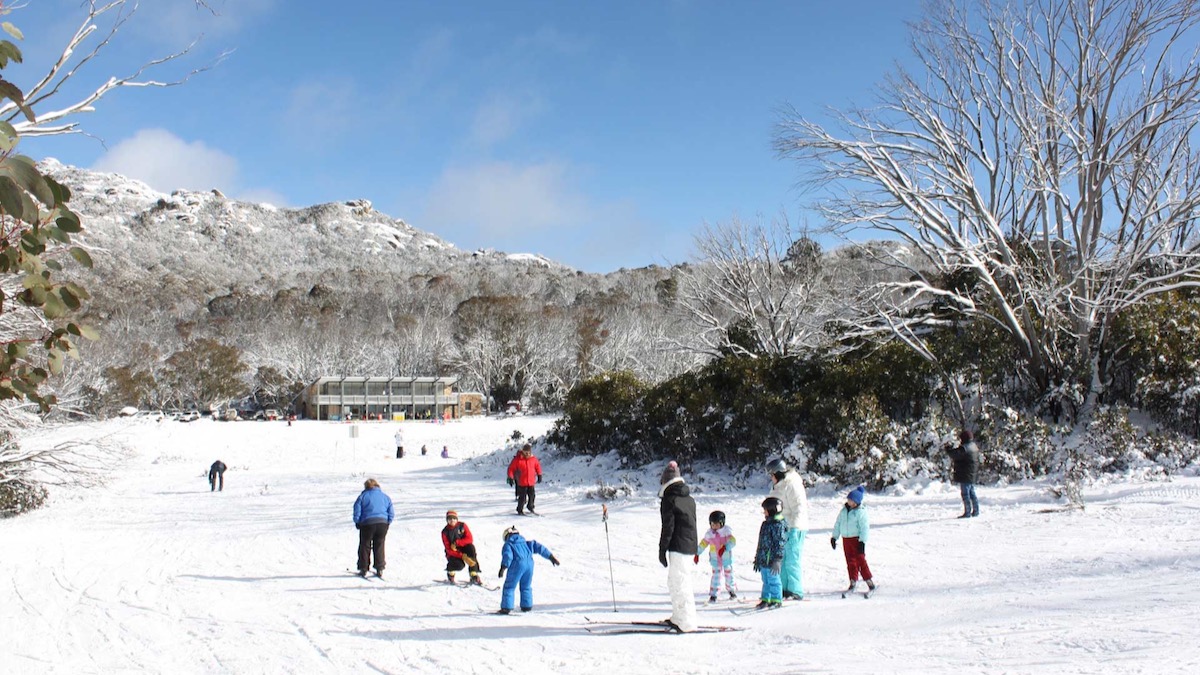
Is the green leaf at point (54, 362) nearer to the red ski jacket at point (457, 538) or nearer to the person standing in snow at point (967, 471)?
the red ski jacket at point (457, 538)

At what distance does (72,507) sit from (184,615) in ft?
51.8

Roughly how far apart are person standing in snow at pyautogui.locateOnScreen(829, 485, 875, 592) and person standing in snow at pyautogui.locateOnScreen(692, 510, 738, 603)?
42.3 inches

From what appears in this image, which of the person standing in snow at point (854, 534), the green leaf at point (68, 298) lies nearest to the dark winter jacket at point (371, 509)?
the person standing in snow at point (854, 534)

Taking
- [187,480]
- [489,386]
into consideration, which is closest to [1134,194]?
[187,480]

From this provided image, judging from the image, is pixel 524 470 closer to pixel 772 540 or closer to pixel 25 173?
pixel 772 540

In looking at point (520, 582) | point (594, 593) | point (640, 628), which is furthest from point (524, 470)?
point (640, 628)

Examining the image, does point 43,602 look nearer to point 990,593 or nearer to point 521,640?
point 521,640

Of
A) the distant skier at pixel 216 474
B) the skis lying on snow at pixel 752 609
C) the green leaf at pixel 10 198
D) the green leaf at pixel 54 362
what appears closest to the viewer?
the green leaf at pixel 10 198

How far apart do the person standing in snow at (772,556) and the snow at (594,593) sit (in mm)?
315

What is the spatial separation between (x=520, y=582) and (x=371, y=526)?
10.3ft

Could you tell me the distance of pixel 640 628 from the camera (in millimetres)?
7816

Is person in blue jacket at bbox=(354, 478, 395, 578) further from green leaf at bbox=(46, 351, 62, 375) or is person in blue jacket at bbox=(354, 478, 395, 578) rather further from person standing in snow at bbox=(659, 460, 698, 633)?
green leaf at bbox=(46, 351, 62, 375)

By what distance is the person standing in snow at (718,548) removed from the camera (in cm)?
890

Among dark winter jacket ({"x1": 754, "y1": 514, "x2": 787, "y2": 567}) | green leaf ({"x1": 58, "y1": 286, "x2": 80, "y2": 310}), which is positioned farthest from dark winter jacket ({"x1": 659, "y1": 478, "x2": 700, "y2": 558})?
green leaf ({"x1": 58, "y1": 286, "x2": 80, "y2": 310})
